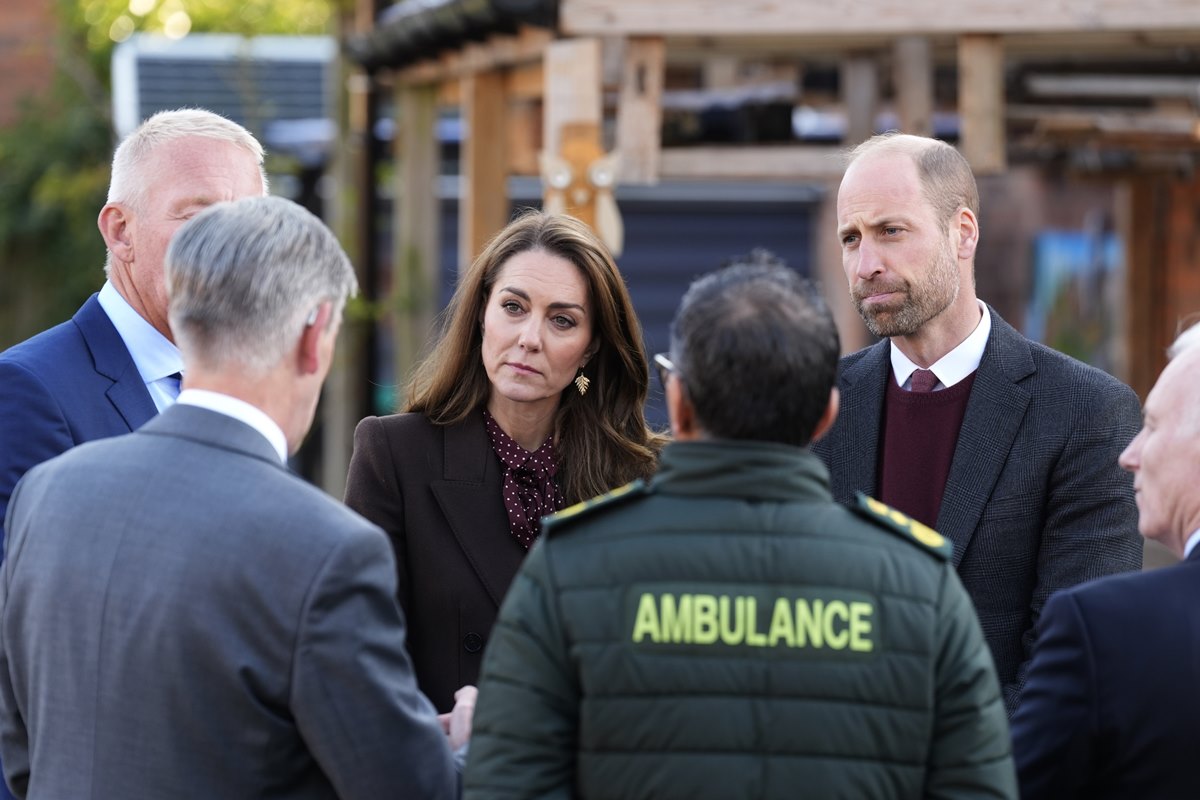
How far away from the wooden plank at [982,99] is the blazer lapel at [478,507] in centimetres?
312

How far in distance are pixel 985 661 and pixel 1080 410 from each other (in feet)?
3.93

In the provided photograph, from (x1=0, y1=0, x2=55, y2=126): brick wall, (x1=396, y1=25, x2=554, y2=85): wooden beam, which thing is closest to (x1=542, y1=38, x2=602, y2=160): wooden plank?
(x1=396, y1=25, x2=554, y2=85): wooden beam

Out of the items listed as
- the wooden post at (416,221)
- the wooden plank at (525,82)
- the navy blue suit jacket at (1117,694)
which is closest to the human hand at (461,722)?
the navy blue suit jacket at (1117,694)

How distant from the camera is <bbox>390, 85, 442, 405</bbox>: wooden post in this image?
8.25 m

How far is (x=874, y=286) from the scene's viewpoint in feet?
10.6

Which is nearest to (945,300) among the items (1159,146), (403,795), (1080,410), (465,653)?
(1080,410)

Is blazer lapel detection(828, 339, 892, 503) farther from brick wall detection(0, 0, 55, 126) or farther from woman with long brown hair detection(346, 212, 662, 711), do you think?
brick wall detection(0, 0, 55, 126)

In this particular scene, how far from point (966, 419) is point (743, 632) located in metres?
1.34

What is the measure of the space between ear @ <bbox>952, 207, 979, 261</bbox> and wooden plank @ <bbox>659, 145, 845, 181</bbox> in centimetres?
270

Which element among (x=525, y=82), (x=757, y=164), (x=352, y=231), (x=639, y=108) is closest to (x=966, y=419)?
(x=639, y=108)

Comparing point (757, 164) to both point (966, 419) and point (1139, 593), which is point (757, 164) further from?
point (1139, 593)

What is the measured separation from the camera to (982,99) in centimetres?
564

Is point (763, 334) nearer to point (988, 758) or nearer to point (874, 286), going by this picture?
point (988, 758)

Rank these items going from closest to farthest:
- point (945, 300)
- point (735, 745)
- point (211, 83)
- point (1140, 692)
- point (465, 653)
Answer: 1. point (735, 745)
2. point (1140, 692)
3. point (465, 653)
4. point (945, 300)
5. point (211, 83)
